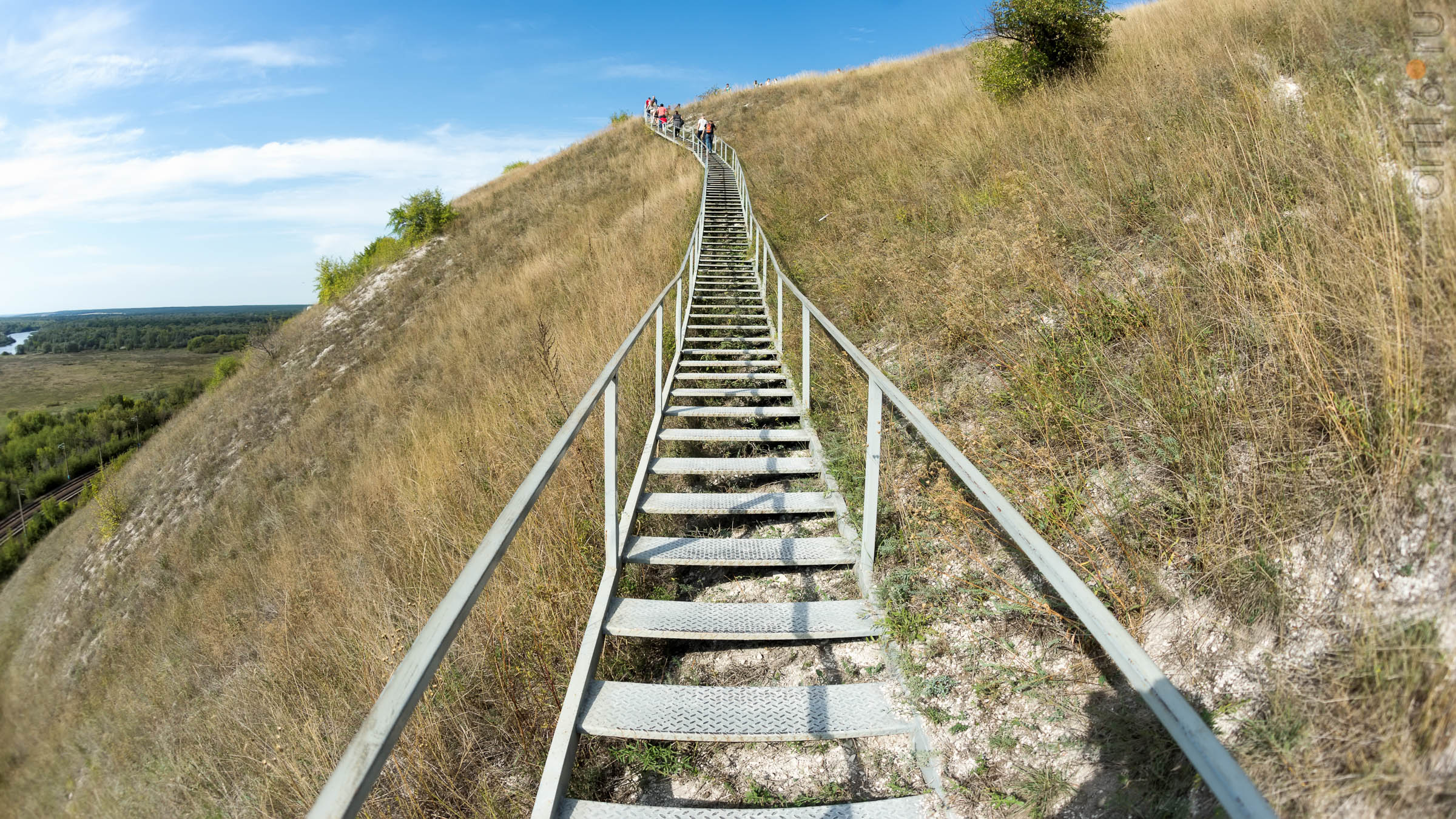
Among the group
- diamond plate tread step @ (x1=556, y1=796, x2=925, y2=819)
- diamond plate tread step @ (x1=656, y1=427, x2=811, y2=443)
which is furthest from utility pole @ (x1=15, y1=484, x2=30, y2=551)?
diamond plate tread step @ (x1=556, y1=796, x2=925, y2=819)

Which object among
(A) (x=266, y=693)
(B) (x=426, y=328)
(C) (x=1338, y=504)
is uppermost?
(B) (x=426, y=328)

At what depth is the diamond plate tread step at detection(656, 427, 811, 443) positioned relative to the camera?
5.21 metres

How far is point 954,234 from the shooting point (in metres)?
6.88

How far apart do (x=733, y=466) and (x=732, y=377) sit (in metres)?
2.15

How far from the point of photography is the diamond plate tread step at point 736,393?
20.5 feet

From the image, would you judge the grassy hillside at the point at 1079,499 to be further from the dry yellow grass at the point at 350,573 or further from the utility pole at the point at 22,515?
the utility pole at the point at 22,515

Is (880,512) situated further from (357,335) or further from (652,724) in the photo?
(357,335)

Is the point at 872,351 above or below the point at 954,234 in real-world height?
below

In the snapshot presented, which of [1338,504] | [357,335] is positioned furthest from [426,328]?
[1338,504]

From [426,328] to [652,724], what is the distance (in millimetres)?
17131

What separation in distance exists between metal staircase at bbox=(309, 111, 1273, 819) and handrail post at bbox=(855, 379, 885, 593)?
0.4 inches

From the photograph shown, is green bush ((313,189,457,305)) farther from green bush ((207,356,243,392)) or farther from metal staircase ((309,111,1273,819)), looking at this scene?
metal staircase ((309,111,1273,819))

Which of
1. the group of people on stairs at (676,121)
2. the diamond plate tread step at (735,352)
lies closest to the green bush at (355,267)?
the group of people on stairs at (676,121)

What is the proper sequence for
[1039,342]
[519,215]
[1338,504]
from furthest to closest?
[519,215], [1039,342], [1338,504]
